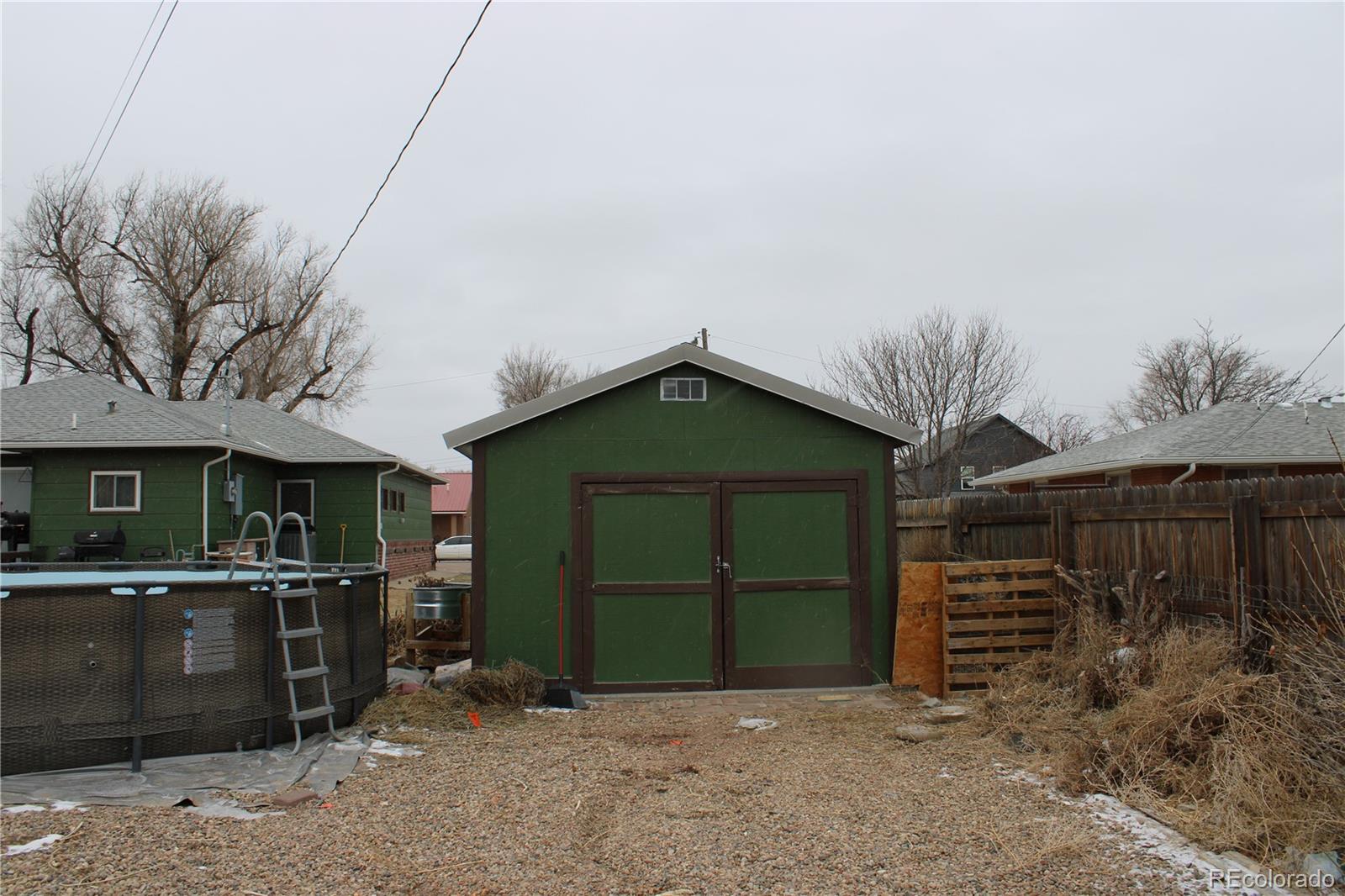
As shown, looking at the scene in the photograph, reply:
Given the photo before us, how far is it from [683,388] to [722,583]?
1.82 metres

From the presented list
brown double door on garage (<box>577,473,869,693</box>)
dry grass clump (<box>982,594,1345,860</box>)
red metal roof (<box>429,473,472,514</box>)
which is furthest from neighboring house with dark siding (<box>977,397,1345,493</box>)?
red metal roof (<box>429,473,472,514</box>)

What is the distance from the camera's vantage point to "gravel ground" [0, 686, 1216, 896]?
12.4 feet

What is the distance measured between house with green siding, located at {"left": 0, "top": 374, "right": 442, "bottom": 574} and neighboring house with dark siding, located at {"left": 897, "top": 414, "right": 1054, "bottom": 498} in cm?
1314

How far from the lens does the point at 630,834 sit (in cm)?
441

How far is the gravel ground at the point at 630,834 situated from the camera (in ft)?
12.4

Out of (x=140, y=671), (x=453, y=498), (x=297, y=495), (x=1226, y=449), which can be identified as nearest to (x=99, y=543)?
(x=297, y=495)

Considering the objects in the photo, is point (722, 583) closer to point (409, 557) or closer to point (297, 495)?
point (297, 495)

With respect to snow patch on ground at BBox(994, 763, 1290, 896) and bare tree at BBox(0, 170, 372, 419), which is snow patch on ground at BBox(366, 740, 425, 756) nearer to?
snow patch on ground at BBox(994, 763, 1290, 896)

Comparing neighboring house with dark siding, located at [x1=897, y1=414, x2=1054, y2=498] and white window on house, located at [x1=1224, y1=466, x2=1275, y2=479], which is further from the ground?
neighboring house with dark siding, located at [x1=897, y1=414, x2=1054, y2=498]

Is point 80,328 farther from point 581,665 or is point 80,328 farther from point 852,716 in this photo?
point 852,716

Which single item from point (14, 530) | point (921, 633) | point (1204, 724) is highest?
point (14, 530)

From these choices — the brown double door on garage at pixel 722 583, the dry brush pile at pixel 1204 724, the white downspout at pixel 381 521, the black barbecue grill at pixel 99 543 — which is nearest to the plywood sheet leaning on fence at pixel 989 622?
the brown double door on garage at pixel 722 583

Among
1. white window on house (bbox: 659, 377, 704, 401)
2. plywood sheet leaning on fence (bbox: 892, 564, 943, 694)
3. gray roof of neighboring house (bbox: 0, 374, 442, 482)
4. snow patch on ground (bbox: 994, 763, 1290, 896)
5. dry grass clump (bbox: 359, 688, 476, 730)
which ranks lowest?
snow patch on ground (bbox: 994, 763, 1290, 896)

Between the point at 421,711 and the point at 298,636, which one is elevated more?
the point at 298,636
